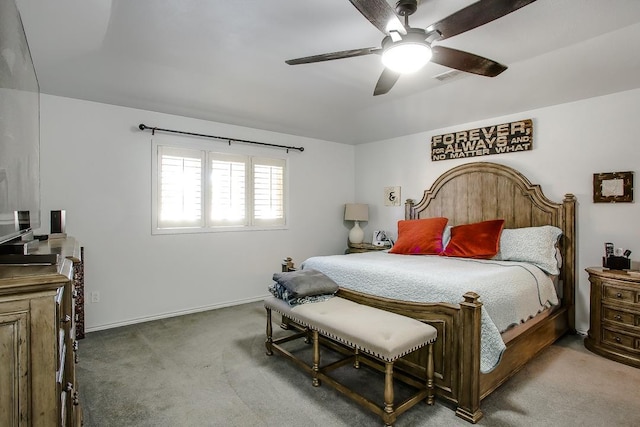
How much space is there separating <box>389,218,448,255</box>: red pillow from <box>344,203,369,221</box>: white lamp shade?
3.69 ft

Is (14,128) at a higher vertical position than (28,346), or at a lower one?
higher

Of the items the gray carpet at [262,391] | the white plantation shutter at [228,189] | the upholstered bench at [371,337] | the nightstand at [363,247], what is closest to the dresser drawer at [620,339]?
the gray carpet at [262,391]

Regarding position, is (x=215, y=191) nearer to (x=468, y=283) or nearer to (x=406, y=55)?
(x=406, y=55)

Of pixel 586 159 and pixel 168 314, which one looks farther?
pixel 168 314

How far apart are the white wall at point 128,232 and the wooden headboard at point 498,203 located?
2.41 meters

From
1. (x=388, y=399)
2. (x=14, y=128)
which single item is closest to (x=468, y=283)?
(x=388, y=399)

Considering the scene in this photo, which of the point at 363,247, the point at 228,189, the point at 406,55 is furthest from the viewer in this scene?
the point at 363,247

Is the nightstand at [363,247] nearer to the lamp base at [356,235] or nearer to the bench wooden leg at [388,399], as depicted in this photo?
the lamp base at [356,235]

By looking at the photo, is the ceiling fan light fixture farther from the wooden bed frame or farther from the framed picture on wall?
the framed picture on wall

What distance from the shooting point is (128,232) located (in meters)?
3.67

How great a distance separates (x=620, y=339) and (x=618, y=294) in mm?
375

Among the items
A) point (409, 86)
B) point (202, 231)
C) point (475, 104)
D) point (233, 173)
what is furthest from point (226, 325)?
point (475, 104)

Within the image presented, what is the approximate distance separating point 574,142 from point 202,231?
4.20 metres

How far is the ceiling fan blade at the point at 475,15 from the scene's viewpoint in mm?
1575
